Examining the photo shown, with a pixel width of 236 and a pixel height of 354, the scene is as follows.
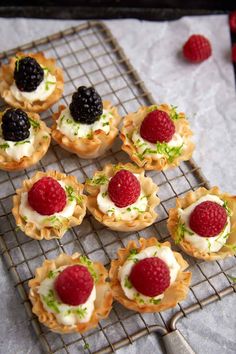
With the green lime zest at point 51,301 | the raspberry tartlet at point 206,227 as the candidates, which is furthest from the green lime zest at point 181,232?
the green lime zest at point 51,301

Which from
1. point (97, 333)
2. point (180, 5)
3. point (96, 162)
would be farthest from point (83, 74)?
point (97, 333)

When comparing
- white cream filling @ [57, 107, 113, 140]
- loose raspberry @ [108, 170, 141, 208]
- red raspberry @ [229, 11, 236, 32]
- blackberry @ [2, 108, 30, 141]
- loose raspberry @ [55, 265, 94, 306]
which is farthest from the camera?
red raspberry @ [229, 11, 236, 32]

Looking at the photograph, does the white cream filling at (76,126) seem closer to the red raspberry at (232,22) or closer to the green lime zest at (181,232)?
the green lime zest at (181,232)

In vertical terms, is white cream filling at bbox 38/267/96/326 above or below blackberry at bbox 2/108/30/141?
below

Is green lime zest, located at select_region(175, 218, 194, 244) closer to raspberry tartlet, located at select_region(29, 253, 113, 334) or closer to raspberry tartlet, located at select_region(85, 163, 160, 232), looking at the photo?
raspberry tartlet, located at select_region(85, 163, 160, 232)

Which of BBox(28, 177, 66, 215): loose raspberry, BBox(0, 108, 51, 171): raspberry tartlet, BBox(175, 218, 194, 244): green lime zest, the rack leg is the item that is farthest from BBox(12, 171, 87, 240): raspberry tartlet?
the rack leg

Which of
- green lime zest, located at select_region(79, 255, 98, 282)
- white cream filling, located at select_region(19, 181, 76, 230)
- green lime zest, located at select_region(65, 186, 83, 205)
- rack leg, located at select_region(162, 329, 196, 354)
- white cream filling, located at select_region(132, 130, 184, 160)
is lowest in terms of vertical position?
rack leg, located at select_region(162, 329, 196, 354)

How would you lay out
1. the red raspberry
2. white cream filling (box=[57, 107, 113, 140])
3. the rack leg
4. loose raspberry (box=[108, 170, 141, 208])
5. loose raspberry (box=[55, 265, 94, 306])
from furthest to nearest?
the red raspberry, white cream filling (box=[57, 107, 113, 140]), loose raspberry (box=[108, 170, 141, 208]), the rack leg, loose raspberry (box=[55, 265, 94, 306])

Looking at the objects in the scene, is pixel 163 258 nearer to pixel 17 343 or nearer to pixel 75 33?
pixel 17 343
